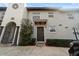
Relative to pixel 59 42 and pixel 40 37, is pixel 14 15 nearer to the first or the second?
pixel 40 37

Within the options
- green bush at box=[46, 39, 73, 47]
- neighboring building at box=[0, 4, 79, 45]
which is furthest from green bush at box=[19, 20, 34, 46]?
green bush at box=[46, 39, 73, 47]

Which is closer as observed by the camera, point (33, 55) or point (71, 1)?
point (33, 55)

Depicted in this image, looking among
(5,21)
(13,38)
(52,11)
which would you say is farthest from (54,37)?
(5,21)

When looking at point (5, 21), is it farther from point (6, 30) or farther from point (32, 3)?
point (32, 3)

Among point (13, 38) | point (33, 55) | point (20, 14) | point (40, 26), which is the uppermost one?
point (20, 14)

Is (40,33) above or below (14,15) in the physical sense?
below

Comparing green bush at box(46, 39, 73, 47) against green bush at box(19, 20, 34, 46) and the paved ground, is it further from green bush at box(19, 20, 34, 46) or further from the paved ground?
green bush at box(19, 20, 34, 46)

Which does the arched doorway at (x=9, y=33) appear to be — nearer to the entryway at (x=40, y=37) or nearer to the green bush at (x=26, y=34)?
the green bush at (x=26, y=34)

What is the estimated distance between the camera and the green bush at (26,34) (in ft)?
6.33

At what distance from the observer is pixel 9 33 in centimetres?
197

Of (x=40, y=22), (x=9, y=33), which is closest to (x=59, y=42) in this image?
(x=40, y=22)

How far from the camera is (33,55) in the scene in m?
1.86

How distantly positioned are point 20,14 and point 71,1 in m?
0.76

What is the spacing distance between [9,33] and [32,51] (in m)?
0.41
